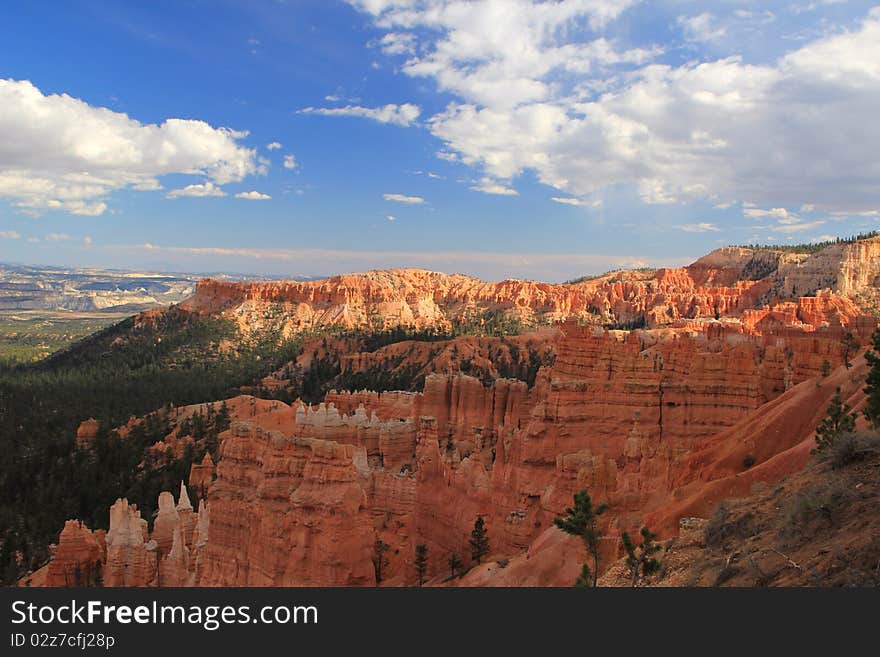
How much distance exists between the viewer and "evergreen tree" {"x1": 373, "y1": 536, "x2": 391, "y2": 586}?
28.8m

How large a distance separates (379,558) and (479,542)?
177 inches

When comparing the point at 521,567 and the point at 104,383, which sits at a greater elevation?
the point at 521,567

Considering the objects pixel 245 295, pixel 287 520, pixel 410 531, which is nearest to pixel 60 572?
pixel 287 520

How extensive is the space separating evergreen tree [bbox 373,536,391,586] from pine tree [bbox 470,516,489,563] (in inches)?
160

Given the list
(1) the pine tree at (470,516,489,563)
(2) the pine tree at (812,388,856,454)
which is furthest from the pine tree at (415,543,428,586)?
(2) the pine tree at (812,388,856,454)

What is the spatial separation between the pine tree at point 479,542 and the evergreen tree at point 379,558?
4054 mm

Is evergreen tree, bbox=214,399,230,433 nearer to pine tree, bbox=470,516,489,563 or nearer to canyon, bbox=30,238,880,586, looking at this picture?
canyon, bbox=30,238,880,586

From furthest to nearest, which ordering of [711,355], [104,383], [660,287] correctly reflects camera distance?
[660,287] → [104,383] → [711,355]

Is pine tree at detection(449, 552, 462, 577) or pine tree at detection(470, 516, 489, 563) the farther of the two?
pine tree at detection(470, 516, 489, 563)

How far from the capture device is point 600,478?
25.9 meters

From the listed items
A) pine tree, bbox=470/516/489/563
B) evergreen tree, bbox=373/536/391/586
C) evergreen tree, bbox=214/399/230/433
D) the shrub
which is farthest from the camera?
evergreen tree, bbox=214/399/230/433

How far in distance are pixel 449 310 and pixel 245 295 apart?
52.0 meters

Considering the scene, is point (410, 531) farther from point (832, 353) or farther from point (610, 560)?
point (832, 353)

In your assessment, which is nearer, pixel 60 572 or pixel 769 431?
pixel 769 431
